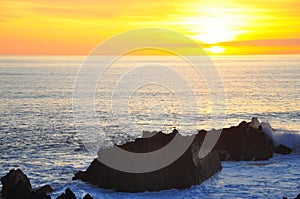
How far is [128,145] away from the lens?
137 ft

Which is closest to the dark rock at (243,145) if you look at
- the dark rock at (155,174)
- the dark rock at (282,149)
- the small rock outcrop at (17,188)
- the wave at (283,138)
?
the dark rock at (282,149)

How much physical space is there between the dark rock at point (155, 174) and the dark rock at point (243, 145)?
8.13 meters

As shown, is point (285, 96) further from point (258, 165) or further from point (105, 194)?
point (105, 194)

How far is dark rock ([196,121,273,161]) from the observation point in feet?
163

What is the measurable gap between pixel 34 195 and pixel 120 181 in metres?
8.11

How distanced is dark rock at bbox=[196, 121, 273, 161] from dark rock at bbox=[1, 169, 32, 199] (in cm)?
2118

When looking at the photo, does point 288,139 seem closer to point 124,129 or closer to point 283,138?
point 283,138

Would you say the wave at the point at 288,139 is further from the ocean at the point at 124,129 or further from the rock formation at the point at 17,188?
the rock formation at the point at 17,188

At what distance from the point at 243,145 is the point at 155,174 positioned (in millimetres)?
15338

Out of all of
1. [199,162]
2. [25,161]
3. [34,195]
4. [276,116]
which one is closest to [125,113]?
[276,116]

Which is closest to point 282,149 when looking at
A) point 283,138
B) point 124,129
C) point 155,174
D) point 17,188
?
point 283,138

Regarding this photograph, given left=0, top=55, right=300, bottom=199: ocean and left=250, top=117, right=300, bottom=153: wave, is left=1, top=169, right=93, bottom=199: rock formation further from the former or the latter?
left=250, top=117, right=300, bottom=153: wave

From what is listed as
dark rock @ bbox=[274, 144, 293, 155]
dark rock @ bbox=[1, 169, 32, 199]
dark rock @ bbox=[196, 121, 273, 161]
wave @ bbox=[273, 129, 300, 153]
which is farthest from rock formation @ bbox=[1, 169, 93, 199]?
wave @ bbox=[273, 129, 300, 153]

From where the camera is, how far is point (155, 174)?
38.4m
